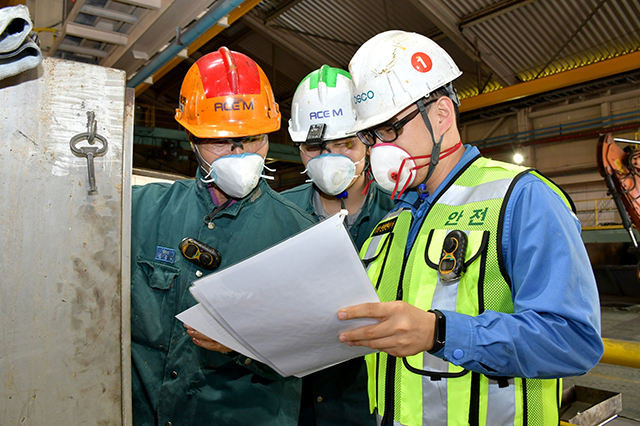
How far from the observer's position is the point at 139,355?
173 centimetres

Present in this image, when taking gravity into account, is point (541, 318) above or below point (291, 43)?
below

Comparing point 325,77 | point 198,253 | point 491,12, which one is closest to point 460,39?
point 491,12

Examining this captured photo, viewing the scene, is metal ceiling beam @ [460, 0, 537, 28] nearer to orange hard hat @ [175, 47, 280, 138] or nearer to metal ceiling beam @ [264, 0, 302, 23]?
metal ceiling beam @ [264, 0, 302, 23]

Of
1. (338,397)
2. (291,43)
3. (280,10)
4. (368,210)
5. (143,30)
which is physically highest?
(280,10)

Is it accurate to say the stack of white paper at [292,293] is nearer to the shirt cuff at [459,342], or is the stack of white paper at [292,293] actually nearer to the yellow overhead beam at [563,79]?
the shirt cuff at [459,342]

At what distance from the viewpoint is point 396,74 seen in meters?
1.59

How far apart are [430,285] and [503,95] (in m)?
10.9

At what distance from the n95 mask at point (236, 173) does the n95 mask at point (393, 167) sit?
0.53m

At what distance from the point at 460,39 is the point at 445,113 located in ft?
33.5

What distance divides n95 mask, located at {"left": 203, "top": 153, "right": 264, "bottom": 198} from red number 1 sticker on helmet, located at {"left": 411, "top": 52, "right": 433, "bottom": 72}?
2.42ft

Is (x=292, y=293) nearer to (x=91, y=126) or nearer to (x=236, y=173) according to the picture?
(x=91, y=126)

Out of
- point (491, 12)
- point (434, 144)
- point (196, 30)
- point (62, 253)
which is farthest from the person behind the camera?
point (491, 12)

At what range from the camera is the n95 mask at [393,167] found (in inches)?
61.7

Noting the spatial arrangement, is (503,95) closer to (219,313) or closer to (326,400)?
(326,400)
